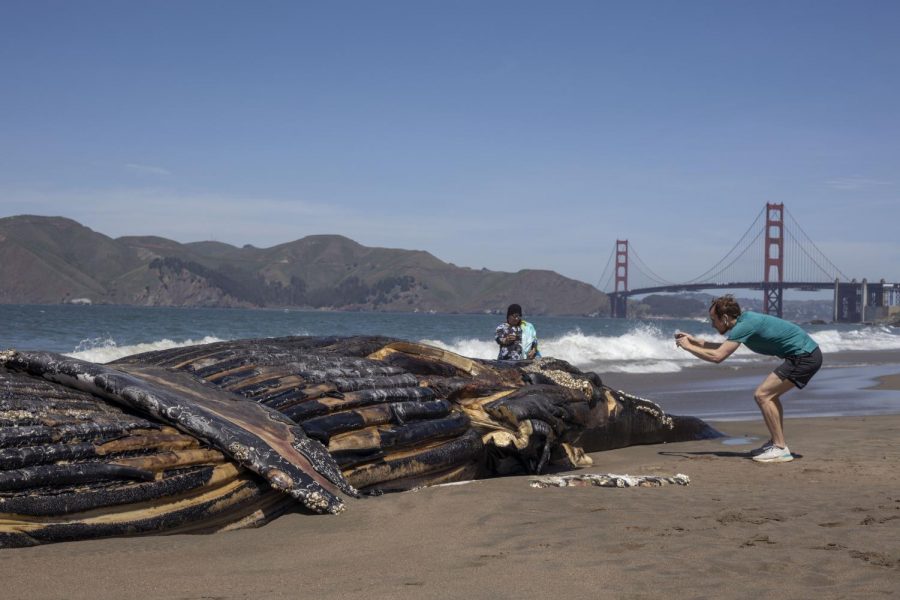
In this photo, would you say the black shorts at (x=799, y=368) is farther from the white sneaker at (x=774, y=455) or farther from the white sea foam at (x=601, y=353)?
the white sea foam at (x=601, y=353)

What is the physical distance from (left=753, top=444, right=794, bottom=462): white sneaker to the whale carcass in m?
1.26

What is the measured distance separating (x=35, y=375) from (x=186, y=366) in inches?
35.0

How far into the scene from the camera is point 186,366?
5.48m

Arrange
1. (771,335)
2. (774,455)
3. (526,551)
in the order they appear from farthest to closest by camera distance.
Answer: (771,335)
(774,455)
(526,551)

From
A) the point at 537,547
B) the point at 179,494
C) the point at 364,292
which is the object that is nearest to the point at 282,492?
the point at 179,494

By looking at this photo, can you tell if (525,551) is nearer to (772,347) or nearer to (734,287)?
(772,347)

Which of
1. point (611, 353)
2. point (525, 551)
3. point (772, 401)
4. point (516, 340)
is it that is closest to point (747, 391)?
point (516, 340)

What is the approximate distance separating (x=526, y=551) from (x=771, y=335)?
3.96 meters

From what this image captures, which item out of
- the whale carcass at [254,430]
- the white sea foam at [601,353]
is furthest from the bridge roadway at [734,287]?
the whale carcass at [254,430]

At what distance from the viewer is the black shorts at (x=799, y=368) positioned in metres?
7.09

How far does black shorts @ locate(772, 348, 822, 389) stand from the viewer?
279 inches

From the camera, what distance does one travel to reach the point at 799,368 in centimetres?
709

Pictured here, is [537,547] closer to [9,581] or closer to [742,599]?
[742,599]

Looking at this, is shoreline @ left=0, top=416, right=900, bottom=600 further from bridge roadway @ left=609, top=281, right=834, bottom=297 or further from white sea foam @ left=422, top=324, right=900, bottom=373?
bridge roadway @ left=609, top=281, right=834, bottom=297
